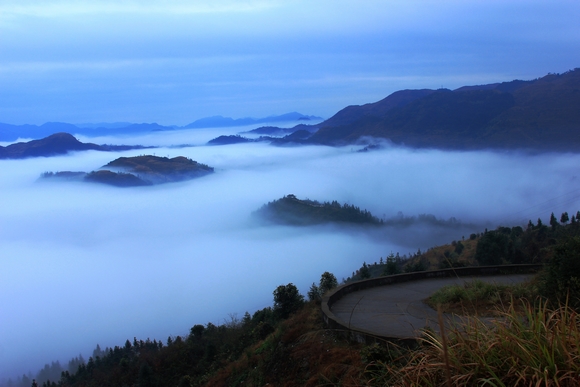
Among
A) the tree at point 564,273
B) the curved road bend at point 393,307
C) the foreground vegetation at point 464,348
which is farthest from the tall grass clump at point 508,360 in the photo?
the curved road bend at point 393,307

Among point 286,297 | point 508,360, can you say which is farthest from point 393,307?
point 508,360

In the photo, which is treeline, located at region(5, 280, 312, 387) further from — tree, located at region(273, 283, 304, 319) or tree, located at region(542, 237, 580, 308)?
tree, located at region(542, 237, 580, 308)

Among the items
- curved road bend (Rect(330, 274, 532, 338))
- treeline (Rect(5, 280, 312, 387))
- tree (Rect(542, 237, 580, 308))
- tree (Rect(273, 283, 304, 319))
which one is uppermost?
tree (Rect(542, 237, 580, 308))

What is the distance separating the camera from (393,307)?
12.8 metres

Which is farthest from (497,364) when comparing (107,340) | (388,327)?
(107,340)

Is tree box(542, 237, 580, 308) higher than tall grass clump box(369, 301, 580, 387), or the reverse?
tall grass clump box(369, 301, 580, 387)

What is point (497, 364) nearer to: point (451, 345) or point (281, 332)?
point (451, 345)

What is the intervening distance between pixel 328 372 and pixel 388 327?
9.33ft

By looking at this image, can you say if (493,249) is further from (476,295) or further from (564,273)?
(564,273)

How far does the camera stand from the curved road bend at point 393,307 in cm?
1074

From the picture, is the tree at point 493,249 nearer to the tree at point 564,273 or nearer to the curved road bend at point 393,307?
the curved road bend at point 393,307

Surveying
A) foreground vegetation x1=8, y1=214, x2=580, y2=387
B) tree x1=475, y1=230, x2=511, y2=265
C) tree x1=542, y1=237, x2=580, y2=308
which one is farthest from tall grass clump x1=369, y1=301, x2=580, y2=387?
tree x1=475, y1=230, x2=511, y2=265

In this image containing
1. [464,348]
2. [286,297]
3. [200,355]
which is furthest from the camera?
[200,355]

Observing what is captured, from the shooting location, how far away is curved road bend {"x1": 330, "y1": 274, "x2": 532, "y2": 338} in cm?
1074
